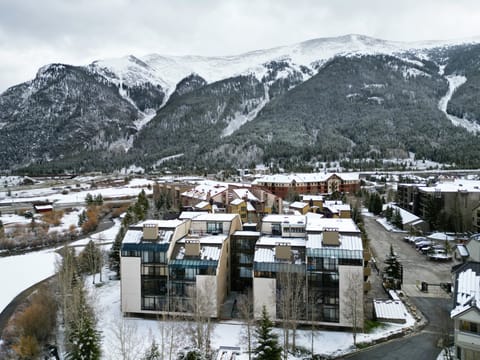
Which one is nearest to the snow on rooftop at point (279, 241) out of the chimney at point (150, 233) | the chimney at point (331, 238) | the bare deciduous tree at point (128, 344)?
the chimney at point (331, 238)

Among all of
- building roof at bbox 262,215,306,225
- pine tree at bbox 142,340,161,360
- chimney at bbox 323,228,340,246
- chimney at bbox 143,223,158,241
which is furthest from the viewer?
building roof at bbox 262,215,306,225

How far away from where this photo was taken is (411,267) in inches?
1873

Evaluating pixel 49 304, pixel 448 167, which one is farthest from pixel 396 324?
pixel 448 167

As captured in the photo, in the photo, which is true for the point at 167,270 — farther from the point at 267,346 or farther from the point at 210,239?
the point at 267,346

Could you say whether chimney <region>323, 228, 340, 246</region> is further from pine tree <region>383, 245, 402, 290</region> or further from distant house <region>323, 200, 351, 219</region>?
distant house <region>323, 200, 351, 219</region>

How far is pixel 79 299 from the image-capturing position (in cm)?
2898

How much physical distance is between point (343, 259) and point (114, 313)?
828 inches

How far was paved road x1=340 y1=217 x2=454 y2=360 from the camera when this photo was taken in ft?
89.4

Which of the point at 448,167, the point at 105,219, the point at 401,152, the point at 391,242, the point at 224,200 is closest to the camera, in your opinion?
the point at 391,242

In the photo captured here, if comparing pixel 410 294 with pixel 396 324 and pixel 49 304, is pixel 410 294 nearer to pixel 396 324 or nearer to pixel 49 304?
pixel 396 324

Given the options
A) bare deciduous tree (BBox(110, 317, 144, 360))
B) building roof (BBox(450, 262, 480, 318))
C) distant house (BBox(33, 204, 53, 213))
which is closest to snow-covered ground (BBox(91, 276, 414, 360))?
bare deciduous tree (BBox(110, 317, 144, 360))

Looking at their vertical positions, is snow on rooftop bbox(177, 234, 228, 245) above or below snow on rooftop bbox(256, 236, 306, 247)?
below

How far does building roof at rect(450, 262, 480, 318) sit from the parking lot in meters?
14.5

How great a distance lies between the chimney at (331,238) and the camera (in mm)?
30875
